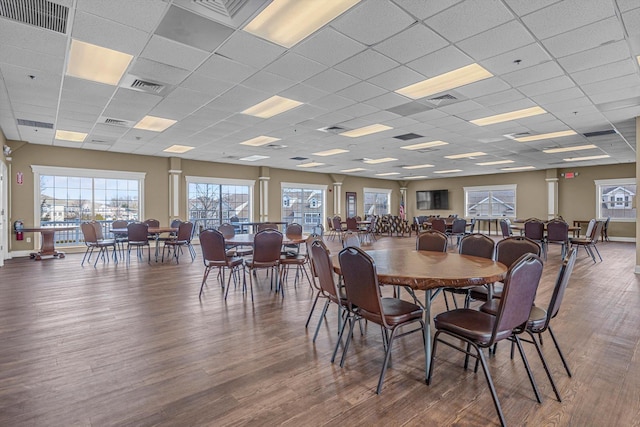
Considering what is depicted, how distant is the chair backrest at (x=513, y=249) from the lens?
2.93 m

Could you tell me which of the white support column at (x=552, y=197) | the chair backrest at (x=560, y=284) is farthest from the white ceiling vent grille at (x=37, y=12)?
the white support column at (x=552, y=197)

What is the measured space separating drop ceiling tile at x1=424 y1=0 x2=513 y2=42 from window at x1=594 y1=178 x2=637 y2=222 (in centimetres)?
1315

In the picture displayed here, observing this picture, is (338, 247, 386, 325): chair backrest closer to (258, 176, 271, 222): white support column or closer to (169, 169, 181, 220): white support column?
(169, 169, 181, 220): white support column

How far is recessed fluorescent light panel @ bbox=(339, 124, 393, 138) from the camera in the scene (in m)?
6.86

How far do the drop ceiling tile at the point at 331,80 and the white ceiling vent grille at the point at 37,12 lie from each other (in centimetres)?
253

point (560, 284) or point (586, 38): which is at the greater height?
point (586, 38)

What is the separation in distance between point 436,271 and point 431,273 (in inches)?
4.0

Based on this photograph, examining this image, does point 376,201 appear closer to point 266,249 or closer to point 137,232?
point 137,232

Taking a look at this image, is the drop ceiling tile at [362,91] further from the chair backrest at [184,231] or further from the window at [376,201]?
the window at [376,201]

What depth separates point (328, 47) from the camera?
3.43m

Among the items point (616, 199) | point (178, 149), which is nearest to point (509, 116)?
point (178, 149)

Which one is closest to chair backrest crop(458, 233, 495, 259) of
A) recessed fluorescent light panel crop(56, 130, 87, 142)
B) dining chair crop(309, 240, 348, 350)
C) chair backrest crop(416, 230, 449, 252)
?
chair backrest crop(416, 230, 449, 252)

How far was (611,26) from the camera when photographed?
3.02 m

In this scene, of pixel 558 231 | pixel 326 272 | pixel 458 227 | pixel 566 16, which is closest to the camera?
pixel 326 272
